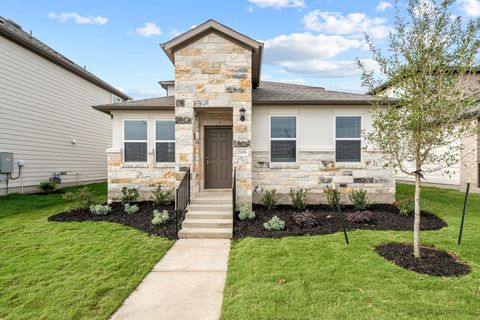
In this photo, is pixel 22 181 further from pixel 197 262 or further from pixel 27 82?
pixel 197 262

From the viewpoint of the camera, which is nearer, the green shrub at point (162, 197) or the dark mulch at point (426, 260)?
the dark mulch at point (426, 260)

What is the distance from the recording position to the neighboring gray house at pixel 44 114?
1098 centimetres

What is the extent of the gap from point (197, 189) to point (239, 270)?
14.5 ft

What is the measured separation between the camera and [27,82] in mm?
11797

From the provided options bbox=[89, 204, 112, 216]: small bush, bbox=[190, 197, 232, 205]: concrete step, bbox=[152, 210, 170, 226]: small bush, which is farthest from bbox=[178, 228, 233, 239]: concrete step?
bbox=[89, 204, 112, 216]: small bush

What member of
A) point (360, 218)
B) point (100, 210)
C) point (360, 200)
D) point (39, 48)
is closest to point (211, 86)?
point (100, 210)

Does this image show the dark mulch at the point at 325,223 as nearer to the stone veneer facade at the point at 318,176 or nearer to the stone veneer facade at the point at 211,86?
the stone veneer facade at the point at 318,176

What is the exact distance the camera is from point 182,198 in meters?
7.31

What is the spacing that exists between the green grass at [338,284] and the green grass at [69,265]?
1.56 meters

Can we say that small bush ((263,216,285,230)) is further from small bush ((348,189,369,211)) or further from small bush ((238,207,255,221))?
Answer: small bush ((348,189,369,211))

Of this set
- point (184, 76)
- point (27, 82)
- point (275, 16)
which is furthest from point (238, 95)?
point (27, 82)

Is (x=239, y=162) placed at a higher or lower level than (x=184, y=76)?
lower

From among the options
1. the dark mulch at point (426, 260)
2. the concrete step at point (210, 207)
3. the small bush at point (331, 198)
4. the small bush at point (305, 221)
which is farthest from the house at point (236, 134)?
the dark mulch at point (426, 260)

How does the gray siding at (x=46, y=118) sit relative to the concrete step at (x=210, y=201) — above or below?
above
